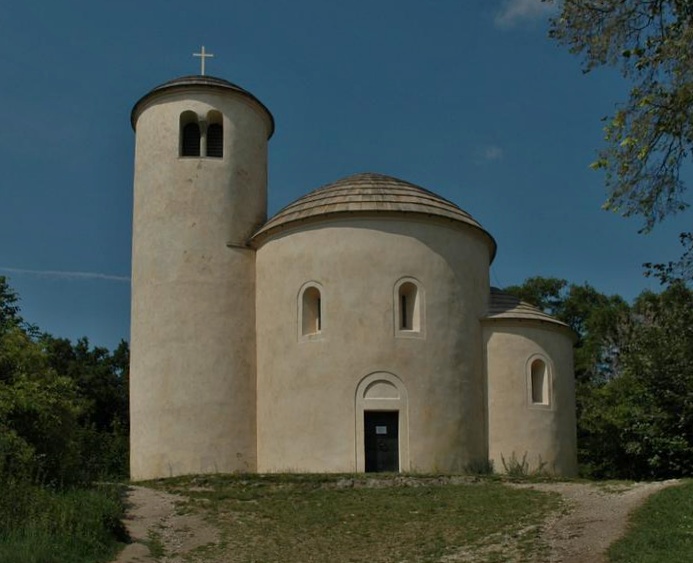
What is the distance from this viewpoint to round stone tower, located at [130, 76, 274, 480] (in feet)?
84.0

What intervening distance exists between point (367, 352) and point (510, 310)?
14.9 ft

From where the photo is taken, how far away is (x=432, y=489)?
20.9 meters

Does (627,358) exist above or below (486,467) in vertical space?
above

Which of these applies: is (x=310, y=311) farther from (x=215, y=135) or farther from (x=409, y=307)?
(x=215, y=135)

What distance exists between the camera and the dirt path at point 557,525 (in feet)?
49.4

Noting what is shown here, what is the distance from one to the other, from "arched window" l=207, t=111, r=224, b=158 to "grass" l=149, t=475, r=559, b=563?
32.9 ft

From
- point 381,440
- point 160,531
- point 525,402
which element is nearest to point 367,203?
point 381,440

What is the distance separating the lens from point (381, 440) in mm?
24266

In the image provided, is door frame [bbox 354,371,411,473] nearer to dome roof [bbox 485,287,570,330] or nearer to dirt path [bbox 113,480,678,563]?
dome roof [bbox 485,287,570,330]

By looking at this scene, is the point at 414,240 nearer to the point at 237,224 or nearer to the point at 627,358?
the point at 237,224

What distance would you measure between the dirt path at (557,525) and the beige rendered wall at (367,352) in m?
4.27

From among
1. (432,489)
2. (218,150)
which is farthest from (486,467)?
(218,150)

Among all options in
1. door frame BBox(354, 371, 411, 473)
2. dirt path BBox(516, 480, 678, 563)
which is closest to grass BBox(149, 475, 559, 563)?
dirt path BBox(516, 480, 678, 563)

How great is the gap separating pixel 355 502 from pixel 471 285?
27.5 feet
